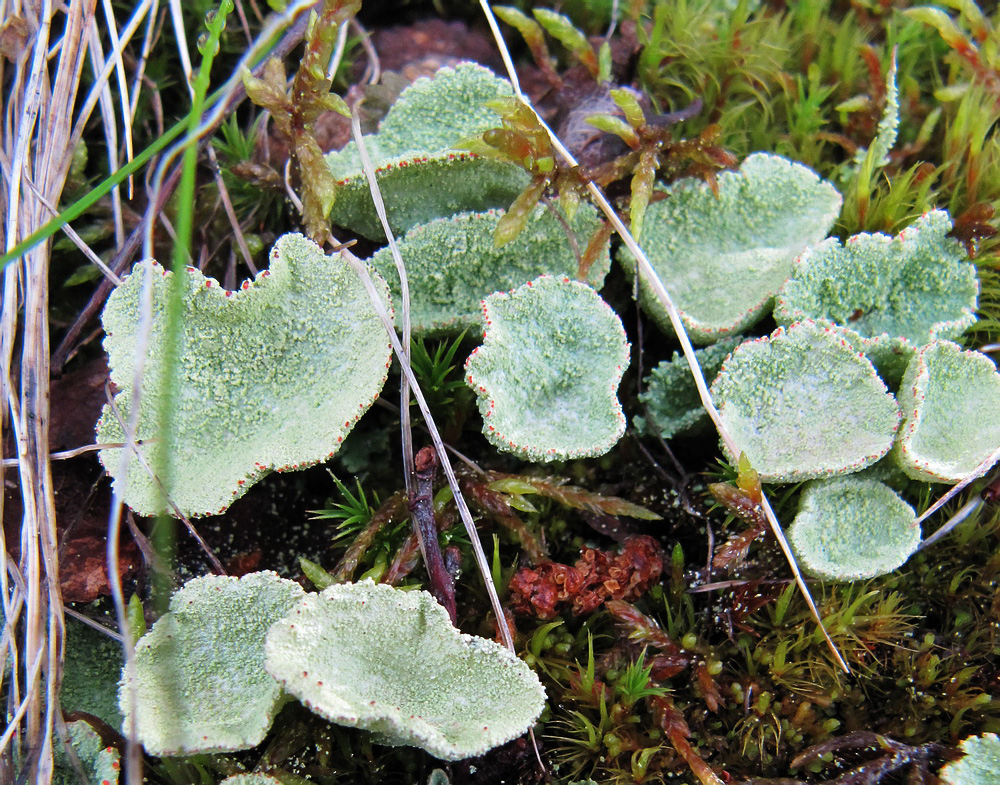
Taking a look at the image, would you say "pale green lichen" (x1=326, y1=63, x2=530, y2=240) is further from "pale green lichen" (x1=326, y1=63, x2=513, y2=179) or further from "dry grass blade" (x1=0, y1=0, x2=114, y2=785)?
"dry grass blade" (x1=0, y1=0, x2=114, y2=785)

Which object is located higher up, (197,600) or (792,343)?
(792,343)

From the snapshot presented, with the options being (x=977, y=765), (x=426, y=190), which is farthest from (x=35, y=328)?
(x=977, y=765)

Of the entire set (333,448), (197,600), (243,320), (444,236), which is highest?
(444,236)

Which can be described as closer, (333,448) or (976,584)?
(333,448)

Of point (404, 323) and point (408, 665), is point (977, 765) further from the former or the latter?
point (404, 323)

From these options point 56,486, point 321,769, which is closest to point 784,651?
point 321,769

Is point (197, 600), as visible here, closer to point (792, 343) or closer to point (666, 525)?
point (666, 525)
